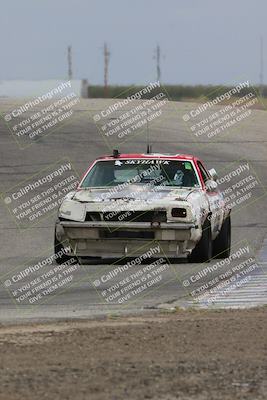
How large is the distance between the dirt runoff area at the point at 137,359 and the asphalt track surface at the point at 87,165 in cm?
128

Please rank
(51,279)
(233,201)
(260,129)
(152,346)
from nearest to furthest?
(152,346), (51,279), (233,201), (260,129)

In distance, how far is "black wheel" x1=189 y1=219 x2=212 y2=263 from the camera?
1484 cm

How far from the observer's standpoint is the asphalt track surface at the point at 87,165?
447 inches

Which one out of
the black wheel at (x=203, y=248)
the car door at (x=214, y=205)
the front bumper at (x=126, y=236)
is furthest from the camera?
the car door at (x=214, y=205)

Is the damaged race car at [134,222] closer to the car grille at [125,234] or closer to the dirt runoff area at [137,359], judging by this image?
the car grille at [125,234]

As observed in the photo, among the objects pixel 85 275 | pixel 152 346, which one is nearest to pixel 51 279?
pixel 85 275

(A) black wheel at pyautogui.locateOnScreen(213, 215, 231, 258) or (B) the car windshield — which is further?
(A) black wheel at pyautogui.locateOnScreen(213, 215, 231, 258)

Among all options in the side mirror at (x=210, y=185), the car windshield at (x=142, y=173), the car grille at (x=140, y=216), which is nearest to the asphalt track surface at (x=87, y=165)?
the car grille at (x=140, y=216)

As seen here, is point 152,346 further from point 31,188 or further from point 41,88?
point 41,88

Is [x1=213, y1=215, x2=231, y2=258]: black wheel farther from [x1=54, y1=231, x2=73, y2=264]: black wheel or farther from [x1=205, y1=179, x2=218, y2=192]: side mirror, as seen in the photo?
[x1=54, y1=231, x2=73, y2=264]: black wheel

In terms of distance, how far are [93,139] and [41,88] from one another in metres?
36.2

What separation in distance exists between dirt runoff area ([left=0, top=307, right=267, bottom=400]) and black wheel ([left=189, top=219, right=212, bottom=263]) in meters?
4.96

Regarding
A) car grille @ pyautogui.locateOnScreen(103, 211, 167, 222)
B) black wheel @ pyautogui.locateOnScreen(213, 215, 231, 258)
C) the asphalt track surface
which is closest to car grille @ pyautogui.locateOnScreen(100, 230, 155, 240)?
car grille @ pyautogui.locateOnScreen(103, 211, 167, 222)

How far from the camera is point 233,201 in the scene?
2375 centimetres
